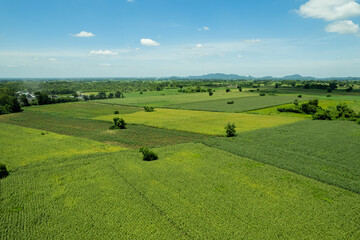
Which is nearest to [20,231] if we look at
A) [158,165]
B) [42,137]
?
[158,165]

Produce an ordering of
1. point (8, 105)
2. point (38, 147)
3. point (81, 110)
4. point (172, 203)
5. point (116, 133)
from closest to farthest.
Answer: point (172, 203) → point (38, 147) → point (116, 133) → point (8, 105) → point (81, 110)

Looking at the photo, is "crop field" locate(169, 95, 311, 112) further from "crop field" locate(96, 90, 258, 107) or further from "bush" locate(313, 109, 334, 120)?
"bush" locate(313, 109, 334, 120)

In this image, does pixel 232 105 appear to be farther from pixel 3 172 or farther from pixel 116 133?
pixel 3 172

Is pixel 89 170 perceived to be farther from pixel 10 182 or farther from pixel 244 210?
pixel 244 210

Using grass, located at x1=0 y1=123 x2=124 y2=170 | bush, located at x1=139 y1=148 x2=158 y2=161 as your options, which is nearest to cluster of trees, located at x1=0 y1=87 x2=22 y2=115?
grass, located at x1=0 y1=123 x2=124 y2=170

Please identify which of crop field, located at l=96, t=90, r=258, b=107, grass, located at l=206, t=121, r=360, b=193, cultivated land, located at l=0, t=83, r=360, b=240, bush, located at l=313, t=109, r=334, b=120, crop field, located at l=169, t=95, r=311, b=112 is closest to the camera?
cultivated land, located at l=0, t=83, r=360, b=240

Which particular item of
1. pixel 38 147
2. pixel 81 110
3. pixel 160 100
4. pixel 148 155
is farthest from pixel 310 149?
pixel 160 100

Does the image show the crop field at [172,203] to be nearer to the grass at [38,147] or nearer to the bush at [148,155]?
the bush at [148,155]
